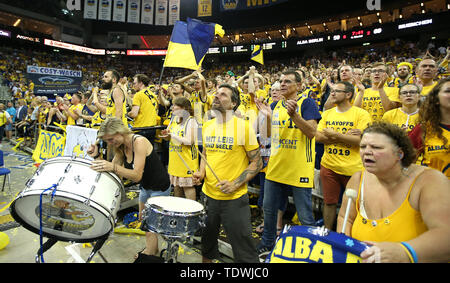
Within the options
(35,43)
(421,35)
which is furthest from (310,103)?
(35,43)

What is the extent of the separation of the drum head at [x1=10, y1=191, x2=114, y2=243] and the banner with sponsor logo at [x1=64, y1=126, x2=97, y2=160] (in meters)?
1.99

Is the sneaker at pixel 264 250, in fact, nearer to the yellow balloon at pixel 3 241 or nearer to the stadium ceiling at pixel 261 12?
the yellow balloon at pixel 3 241

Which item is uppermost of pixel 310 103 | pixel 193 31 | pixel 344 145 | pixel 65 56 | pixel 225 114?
pixel 65 56

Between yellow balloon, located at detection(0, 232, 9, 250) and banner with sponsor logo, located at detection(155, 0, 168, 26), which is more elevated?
banner with sponsor logo, located at detection(155, 0, 168, 26)

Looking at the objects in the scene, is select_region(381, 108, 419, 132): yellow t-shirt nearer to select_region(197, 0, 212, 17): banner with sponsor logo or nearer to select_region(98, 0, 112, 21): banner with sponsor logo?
select_region(98, 0, 112, 21): banner with sponsor logo

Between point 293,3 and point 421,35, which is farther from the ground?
point 293,3

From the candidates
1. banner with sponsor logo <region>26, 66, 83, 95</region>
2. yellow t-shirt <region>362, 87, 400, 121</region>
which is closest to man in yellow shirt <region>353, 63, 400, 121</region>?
yellow t-shirt <region>362, 87, 400, 121</region>

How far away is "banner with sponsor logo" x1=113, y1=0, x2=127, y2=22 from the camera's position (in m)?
21.6

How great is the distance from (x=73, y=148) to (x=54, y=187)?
9.11ft

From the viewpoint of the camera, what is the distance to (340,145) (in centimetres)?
332

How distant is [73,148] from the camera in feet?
15.5

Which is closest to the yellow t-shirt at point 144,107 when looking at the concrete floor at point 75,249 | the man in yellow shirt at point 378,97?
the concrete floor at point 75,249

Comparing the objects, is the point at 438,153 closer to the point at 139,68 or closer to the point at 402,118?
the point at 402,118

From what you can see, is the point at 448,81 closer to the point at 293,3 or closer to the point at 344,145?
the point at 344,145
